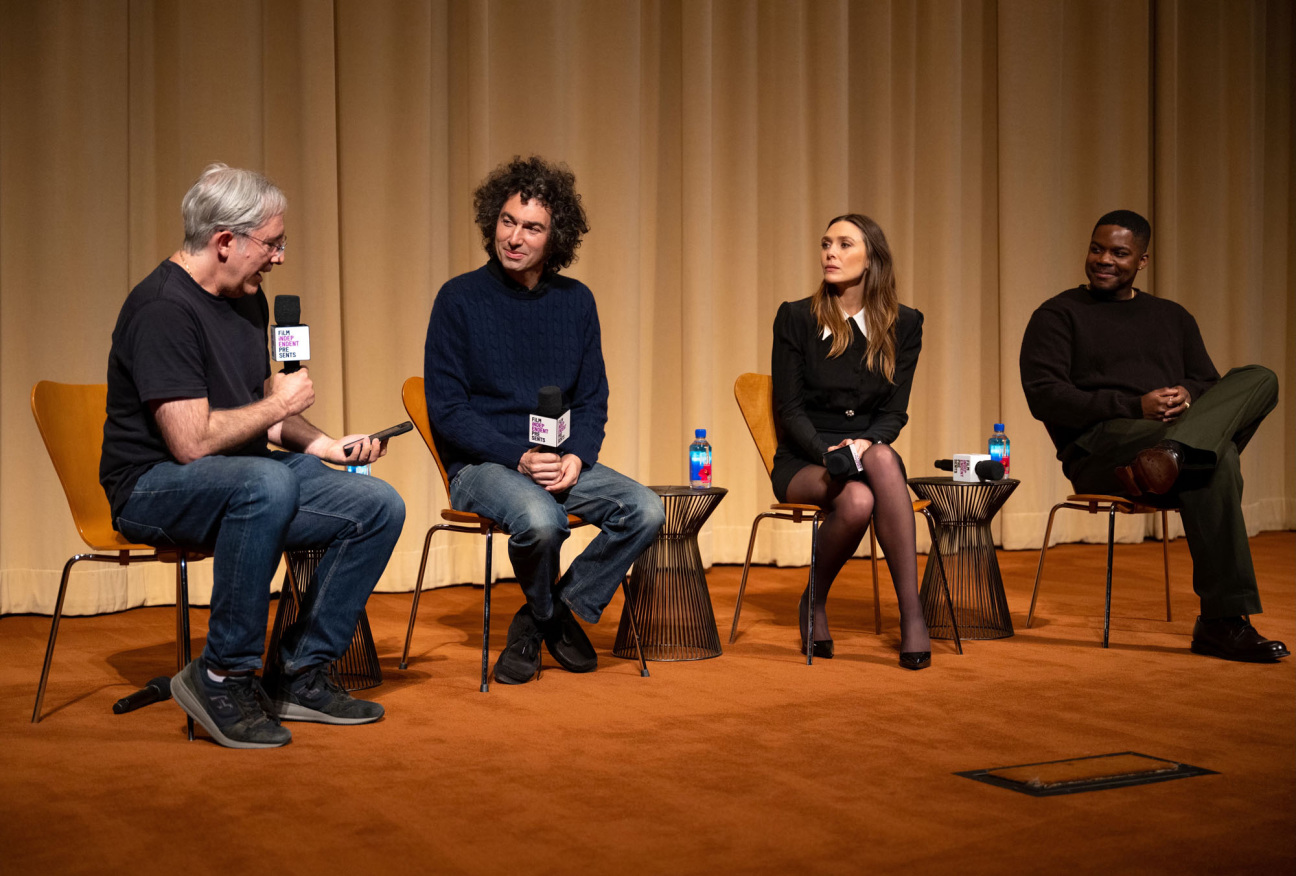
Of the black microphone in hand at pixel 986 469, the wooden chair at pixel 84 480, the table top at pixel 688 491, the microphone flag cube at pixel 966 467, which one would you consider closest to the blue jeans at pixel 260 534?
the wooden chair at pixel 84 480

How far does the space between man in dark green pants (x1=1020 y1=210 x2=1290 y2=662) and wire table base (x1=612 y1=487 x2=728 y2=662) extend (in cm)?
117

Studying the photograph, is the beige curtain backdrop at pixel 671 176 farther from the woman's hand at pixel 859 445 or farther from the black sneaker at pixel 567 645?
the woman's hand at pixel 859 445

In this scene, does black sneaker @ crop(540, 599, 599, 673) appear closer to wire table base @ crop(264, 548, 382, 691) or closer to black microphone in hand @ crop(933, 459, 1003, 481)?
wire table base @ crop(264, 548, 382, 691)

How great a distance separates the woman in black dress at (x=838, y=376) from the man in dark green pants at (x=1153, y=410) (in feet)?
1.60

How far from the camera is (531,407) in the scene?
3365 mm

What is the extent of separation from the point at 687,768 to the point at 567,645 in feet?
3.21

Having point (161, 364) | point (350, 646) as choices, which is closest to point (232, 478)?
point (161, 364)

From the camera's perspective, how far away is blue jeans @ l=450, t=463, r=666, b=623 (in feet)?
10.3

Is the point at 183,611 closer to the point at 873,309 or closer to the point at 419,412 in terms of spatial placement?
the point at 419,412

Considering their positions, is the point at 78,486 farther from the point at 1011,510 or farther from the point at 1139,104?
the point at 1139,104

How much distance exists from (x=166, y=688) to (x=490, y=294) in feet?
4.25

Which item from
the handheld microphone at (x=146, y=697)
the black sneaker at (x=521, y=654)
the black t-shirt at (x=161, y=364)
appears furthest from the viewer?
the black sneaker at (x=521, y=654)

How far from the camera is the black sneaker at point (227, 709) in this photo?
8.38 feet

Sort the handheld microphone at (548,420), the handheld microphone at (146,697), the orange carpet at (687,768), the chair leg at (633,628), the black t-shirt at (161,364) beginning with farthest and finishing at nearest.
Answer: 1. the chair leg at (633,628)
2. the handheld microphone at (548,420)
3. the handheld microphone at (146,697)
4. the black t-shirt at (161,364)
5. the orange carpet at (687,768)
